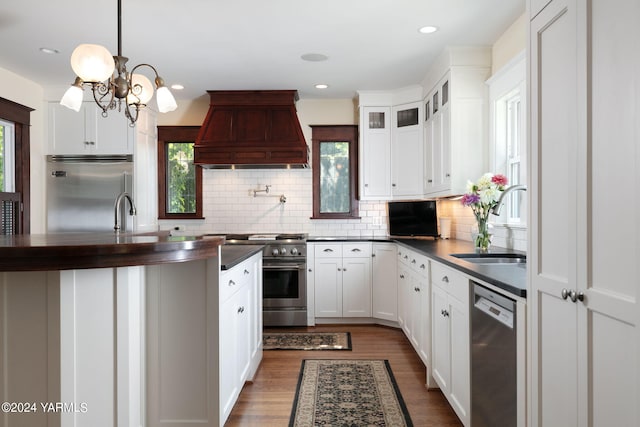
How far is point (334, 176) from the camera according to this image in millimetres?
5332

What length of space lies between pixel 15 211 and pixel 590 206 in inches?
199

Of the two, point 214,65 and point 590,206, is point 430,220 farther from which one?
point 590,206

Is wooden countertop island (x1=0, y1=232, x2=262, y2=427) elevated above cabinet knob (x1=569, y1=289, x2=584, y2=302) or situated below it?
below

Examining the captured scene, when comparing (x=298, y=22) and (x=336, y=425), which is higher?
(x=298, y=22)

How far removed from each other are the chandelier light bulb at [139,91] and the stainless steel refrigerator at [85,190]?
6.99 feet

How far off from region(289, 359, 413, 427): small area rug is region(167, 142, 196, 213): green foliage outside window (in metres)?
2.81

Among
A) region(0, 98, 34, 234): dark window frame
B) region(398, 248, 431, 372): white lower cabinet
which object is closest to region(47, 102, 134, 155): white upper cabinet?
region(0, 98, 34, 234): dark window frame

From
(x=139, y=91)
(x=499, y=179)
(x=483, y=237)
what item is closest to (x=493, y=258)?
(x=483, y=237)

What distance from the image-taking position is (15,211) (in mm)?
4410

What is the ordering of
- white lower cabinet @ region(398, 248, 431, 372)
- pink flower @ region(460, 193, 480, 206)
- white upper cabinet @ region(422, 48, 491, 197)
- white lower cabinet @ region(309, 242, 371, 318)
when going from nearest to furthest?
pink flower @ region(460, 193, 480, 206) → white lower cabinet @ region(398, 248, 431, 372) → white upper cabinet @ region(422, 48, 491, 197) → white lower cabinet @ region(309, 242, 371, 318)

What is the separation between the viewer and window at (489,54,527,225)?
3.01 metres

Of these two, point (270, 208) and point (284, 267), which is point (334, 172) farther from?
point (284, 267)

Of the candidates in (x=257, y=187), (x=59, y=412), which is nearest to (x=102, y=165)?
(x=257, y=187)

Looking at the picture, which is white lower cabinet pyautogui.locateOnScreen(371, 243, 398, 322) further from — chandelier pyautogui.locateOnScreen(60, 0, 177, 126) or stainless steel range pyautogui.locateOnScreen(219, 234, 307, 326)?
chandelier pyautogui.locateOnScreen(60, 0, 177, 126)
